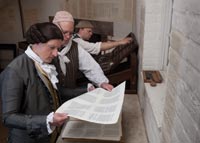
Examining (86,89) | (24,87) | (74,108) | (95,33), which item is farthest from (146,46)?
(95,33)

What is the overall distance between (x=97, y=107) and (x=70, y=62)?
545 millimetres

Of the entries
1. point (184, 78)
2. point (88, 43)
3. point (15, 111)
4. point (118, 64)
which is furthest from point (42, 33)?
point (118, 64)

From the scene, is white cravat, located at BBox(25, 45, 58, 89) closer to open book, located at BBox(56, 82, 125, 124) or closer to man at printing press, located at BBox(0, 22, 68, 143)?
man at printing press, located at BBox(0, 22, 68, 143)

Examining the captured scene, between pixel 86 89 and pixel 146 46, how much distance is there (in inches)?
21.6

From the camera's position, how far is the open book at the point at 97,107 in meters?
0.99

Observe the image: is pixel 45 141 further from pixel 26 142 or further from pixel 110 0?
pixel 110 0

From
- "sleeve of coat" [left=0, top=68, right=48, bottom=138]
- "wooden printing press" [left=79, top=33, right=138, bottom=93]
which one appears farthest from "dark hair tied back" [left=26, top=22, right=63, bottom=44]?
"wooden printing press" [left=79, top=33, right=138, bottom=93]

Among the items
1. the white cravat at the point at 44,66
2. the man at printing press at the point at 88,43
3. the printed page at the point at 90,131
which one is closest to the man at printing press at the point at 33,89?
the white cravat at the point at 44,66

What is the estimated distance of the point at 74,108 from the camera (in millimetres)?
1083

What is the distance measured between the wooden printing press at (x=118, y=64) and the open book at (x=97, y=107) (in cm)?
73

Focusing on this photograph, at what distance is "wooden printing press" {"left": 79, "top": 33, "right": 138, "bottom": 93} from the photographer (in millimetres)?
2047

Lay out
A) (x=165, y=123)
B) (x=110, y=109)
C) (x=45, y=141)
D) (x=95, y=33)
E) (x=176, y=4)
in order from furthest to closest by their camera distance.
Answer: (x=95, y=33) → (x=45, y=141) → (x=110, y=109) → (x=165, y=123) → (x=176, y=4)

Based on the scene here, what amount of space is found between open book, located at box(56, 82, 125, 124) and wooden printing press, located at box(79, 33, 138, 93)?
28.9 inches

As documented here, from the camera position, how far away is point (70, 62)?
1580 millimetres
